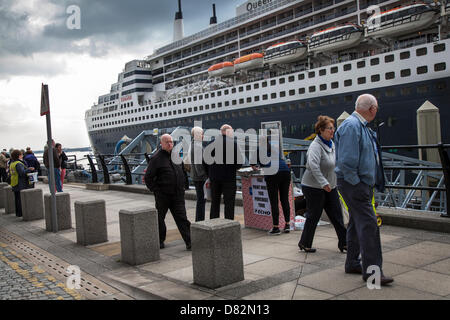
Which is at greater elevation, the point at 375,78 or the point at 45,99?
the point at 375,78

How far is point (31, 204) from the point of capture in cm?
1005

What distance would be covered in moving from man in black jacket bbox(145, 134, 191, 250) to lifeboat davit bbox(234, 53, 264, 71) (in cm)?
3241

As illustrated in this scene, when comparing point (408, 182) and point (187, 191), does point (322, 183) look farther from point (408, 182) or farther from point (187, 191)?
point (408, 182)

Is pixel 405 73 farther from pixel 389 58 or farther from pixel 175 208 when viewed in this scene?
pixel 175 208

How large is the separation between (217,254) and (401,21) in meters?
27.9

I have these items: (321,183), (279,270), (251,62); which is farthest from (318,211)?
(251,62)

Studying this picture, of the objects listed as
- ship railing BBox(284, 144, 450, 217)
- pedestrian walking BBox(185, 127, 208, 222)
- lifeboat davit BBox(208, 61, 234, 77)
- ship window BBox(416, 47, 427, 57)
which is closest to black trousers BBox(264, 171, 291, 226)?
ship railing BBox(284, 144, 450, 217)

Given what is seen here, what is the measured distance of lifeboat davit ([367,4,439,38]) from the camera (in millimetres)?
26797

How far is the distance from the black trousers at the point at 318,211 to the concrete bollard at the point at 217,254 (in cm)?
128

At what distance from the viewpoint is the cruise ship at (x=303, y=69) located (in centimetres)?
2620

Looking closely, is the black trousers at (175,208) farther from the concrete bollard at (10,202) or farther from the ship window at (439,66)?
the ship window at (439,66)

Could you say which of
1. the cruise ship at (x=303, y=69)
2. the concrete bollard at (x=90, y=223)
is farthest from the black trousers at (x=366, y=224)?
the cruise ship at (x=303, y=69)

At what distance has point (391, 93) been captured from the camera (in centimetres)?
2711
